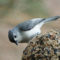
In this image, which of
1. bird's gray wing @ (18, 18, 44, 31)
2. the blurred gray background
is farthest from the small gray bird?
the blurred gray background

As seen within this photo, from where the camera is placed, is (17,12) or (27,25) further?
(17,12)

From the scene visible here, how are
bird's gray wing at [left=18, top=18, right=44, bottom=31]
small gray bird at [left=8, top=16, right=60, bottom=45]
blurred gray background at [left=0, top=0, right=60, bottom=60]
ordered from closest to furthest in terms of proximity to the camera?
small gray bird at [left=8, top=16, right=60, bottom=45] → bird's gray wing at [left=18, top=18, right=44, bottom=31] → blurred gray background at [left=0, top=0, right=60, bottom=60]

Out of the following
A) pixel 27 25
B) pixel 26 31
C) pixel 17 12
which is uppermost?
pixel 17 12

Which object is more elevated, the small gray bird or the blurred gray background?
the blurred gray background

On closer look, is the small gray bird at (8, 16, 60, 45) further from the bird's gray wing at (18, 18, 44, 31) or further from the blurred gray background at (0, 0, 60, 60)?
the blurred gray background at (0, 0, 60, 60)

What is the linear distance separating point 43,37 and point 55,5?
8.22m

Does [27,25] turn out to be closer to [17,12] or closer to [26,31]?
[26,31]

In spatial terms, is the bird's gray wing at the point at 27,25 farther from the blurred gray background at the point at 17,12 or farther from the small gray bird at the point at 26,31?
the blurred gray background at the point at 17,12

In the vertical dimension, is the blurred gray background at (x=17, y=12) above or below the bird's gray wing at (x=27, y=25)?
Result: above

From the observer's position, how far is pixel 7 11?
11.3m

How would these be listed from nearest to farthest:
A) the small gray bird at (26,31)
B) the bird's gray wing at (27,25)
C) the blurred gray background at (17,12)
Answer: the small gray bird at (26,31) → the bird's gray wing at (27,25) → the blurred gray background at (17,12)

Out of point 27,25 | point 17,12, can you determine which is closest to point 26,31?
point 27,25

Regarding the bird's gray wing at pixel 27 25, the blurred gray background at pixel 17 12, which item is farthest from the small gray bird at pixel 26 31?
the blurred gray background at pixel 17 12

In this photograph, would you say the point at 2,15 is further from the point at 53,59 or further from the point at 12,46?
the point at 53,59
